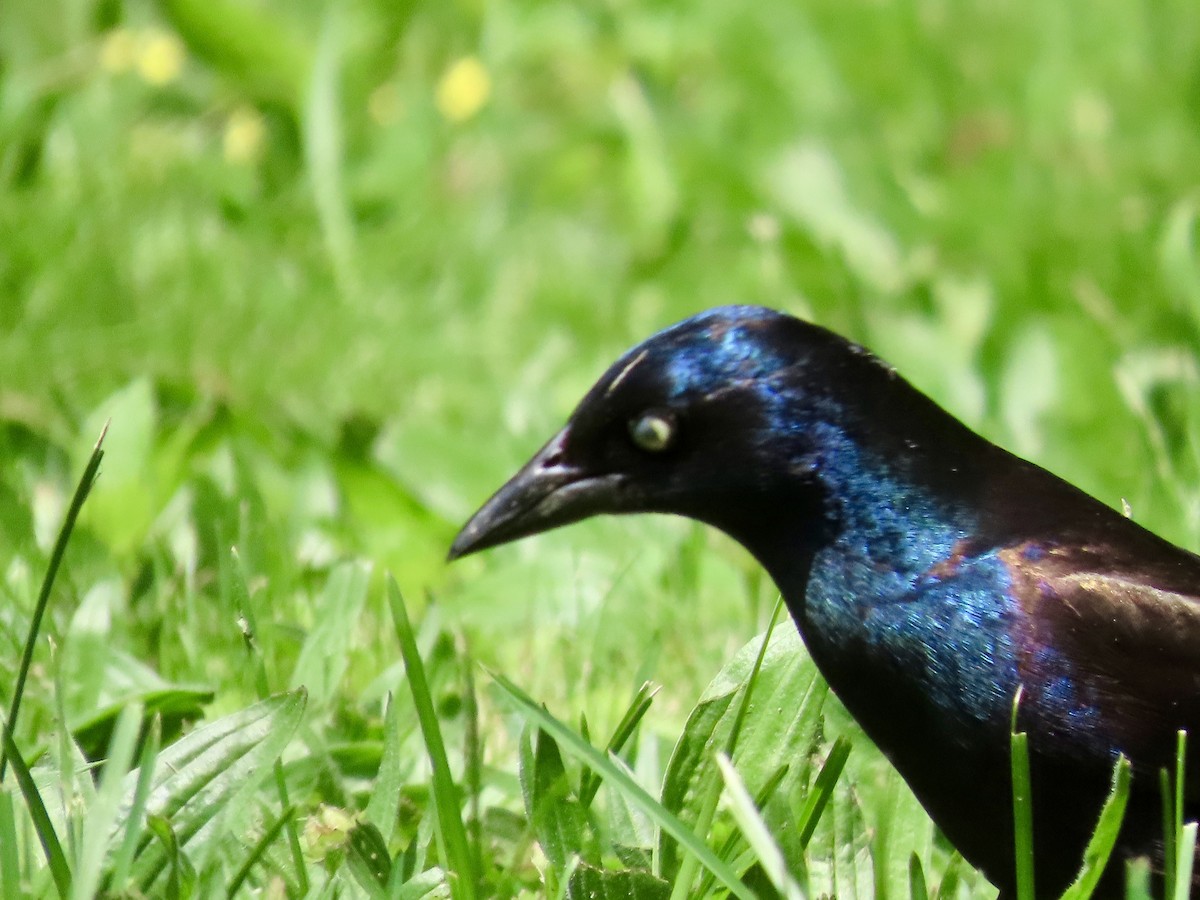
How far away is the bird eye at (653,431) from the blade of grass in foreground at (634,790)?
18.2 inches

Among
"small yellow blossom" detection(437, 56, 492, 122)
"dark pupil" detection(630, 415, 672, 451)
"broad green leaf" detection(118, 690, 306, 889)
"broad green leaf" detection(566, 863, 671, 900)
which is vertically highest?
"small yellow blossom" detection(437, 56, 492, 122)

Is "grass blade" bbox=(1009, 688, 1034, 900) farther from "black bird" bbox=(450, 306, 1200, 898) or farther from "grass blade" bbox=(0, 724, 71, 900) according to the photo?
"grass blade" bbox=(0, 724, 71, 900)

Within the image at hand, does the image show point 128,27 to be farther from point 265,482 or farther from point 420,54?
point 265,482

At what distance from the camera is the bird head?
7.28 ft

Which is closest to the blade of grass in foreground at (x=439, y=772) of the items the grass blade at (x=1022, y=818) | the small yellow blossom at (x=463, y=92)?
the grass blade at (x=1022, y=818)

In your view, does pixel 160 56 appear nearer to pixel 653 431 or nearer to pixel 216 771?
pixel 653 431

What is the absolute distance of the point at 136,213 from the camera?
4867 mm

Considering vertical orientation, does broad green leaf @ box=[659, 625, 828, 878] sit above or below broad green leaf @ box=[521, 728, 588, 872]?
above

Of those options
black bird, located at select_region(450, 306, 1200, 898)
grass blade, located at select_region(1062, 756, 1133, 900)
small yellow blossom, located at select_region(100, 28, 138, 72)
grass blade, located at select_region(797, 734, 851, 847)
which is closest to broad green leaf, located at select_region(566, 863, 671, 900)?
grass blade, located at select_region(797, 734, 851, 847)

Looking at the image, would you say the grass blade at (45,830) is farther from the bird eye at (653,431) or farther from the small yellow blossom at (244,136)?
the small yellow blossom at (244,136)

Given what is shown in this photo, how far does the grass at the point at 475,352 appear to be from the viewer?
85.6 inches

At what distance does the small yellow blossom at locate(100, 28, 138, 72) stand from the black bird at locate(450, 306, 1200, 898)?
3504mm

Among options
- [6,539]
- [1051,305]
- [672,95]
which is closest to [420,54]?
[672,95]

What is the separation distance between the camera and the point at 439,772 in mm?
1941
